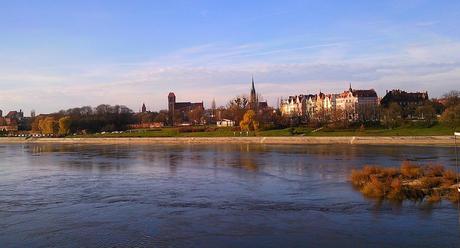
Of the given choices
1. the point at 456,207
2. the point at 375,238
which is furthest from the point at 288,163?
the point at 375,238

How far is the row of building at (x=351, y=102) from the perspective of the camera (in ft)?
250

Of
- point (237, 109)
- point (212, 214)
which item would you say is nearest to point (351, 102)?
point (237, 109)

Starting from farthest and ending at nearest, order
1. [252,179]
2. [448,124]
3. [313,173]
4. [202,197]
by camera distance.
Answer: [448,124]
[313,173]
[252,179]
[202,197]

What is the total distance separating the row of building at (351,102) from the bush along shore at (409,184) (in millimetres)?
51270

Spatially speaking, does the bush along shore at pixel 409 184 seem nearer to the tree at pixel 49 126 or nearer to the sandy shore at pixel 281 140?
the sandy shore at pixel 281 140

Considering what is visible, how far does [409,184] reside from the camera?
1947 centimetres

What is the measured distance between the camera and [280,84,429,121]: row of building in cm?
7631

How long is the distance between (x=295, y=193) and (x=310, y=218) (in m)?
4.72

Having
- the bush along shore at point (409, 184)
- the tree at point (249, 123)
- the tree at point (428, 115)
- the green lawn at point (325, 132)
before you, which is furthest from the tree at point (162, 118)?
the bush along shore at point (409, 184)

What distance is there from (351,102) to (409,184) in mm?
87380

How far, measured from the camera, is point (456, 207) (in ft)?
51.9

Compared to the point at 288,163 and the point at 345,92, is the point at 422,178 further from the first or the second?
the point at 345,92

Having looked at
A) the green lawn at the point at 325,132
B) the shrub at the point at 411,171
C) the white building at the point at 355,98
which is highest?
the white building at the point at 355,98

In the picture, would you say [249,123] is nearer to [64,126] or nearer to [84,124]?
[84,124]
